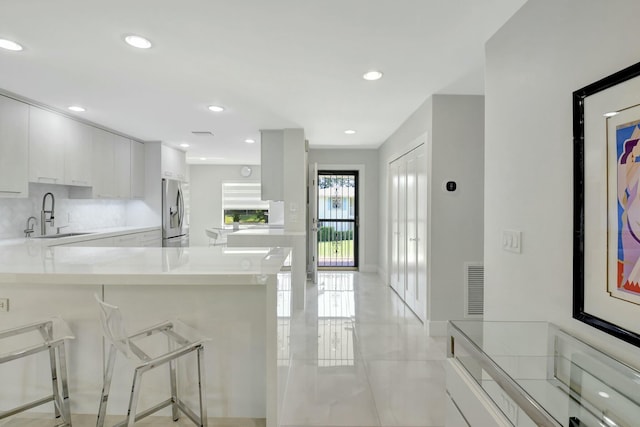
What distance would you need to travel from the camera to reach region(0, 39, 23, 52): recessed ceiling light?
220 cm

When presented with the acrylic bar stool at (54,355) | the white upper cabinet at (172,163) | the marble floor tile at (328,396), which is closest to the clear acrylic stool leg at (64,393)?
the acrylic bar stool at (54,355)

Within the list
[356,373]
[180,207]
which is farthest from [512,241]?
[180,207]

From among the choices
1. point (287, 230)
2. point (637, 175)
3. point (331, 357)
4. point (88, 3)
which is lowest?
point (331, 357)

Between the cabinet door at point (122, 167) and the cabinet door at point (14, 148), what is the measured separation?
1.40 m

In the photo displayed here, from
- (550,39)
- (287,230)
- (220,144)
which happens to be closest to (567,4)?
(550,39)

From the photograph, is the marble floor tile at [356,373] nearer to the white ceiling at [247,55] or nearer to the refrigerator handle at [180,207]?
the white ceiling at [247,55]

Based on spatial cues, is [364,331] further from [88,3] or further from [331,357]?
[88,3]

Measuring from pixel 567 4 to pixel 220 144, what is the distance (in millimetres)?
5109

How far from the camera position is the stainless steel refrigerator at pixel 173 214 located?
221 inches

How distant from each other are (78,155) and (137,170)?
47.2 inches

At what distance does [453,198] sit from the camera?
3338 millimetres

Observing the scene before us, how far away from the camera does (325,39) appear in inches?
85.1

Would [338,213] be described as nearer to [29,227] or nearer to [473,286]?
[473,286]

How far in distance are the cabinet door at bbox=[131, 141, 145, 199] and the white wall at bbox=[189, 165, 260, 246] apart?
2.78 meters
